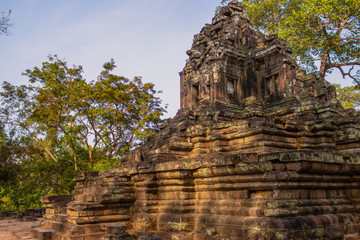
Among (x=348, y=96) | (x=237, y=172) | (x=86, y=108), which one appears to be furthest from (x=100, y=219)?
(x=348, y=96)

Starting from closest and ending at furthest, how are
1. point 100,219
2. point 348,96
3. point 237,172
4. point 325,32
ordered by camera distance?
1. point 237,172
2. point 100,219
3. point 325,32
4. point 348,96

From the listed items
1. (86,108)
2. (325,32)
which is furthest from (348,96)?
(86,108)

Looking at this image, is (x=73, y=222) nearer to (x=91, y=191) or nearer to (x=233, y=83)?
(x=91, y=191)

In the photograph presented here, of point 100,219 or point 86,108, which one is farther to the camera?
point 86,108

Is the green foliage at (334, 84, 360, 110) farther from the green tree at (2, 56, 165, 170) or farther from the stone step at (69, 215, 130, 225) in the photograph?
the stone step at (69, 215, 130, 225)

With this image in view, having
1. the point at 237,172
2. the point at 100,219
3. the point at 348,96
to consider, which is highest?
the point at 348,96

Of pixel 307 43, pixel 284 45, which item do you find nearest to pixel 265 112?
pixel 284 45

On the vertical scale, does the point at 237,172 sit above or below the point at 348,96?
below

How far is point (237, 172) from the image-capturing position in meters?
6.33

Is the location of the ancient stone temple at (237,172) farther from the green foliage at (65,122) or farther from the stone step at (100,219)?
the green foliage at (65,122)

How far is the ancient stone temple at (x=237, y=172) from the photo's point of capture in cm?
591

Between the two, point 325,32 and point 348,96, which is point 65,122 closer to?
point 325,32

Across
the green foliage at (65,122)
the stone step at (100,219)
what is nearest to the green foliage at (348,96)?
the green foliage at (65,122)

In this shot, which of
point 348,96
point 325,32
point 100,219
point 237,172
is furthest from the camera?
point 348,96
